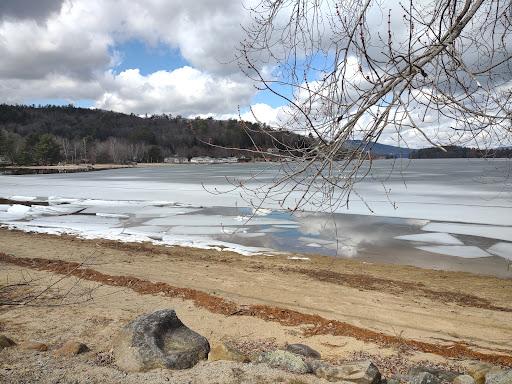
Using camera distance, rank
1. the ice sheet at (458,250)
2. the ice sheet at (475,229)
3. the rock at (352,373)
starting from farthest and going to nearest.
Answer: the ice sheet at (475,229)
the ice sheet at (458,250)
the rock at (352,373)

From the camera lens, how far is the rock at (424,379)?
4.84 meters

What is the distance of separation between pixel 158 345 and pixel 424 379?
2884 millimetres

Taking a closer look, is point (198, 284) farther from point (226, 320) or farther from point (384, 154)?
point (384, 154)

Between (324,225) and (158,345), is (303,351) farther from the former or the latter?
(324,225)

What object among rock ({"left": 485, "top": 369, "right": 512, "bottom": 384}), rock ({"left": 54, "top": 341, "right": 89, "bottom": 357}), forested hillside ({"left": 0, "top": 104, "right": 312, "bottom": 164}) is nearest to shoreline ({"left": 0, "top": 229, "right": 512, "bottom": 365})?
rock ({"left": 485, "top": 369, "right": 512, "bottom": 384})

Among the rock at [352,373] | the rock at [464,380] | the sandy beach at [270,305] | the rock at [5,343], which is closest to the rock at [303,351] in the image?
the sandy beach at [270,305]

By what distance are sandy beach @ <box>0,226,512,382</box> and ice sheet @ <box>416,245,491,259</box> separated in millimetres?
2102

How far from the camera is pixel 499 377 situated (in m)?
4.64

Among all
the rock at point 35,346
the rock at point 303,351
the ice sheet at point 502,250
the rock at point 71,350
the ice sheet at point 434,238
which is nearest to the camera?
the rock at point 71,350

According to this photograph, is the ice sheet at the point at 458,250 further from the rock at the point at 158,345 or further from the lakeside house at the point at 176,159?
the lakeside house at the point at 176,159

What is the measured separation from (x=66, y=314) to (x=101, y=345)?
5.65 ft

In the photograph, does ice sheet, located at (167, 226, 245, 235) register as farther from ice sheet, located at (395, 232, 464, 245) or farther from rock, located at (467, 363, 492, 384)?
rock, located at (467, 363, 492, 384)

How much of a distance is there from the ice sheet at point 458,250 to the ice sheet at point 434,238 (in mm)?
543

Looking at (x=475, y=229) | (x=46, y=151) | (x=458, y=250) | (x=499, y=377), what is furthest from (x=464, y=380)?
(x=46, y=151)
